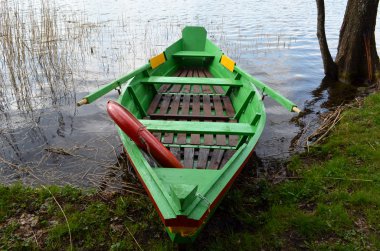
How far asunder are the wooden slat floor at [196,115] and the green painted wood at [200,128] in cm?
46

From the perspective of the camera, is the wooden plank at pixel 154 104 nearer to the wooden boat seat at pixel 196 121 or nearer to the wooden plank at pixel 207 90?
the wooden boat seat at pixel 196 121

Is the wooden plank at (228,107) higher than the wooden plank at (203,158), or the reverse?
the wooden plank at (228,107)

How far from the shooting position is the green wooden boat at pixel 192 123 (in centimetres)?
265

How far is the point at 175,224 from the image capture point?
8.22 ft

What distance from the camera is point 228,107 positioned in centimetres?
592

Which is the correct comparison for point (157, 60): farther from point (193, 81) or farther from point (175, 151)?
point (175, 151)

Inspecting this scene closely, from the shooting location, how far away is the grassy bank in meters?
3.22

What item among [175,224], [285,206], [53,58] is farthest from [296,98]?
[53,58]

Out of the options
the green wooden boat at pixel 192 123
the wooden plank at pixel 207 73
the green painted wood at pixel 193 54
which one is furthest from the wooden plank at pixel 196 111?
the green painted wood at pixel 193 54

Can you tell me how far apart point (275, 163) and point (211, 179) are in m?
2.39

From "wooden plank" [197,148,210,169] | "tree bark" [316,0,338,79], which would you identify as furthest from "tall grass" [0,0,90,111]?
"tree bark" [316,0,338,79]

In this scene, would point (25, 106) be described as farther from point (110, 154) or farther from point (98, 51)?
point (98, 51)

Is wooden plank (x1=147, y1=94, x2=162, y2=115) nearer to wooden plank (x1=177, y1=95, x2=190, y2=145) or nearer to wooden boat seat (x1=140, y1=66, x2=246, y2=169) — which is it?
wooden boat seat (x1=140, y1=66, x2=246, y2=169)

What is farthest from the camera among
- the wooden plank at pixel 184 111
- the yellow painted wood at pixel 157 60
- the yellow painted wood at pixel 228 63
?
the yellow painted wood at pixel 157 60
